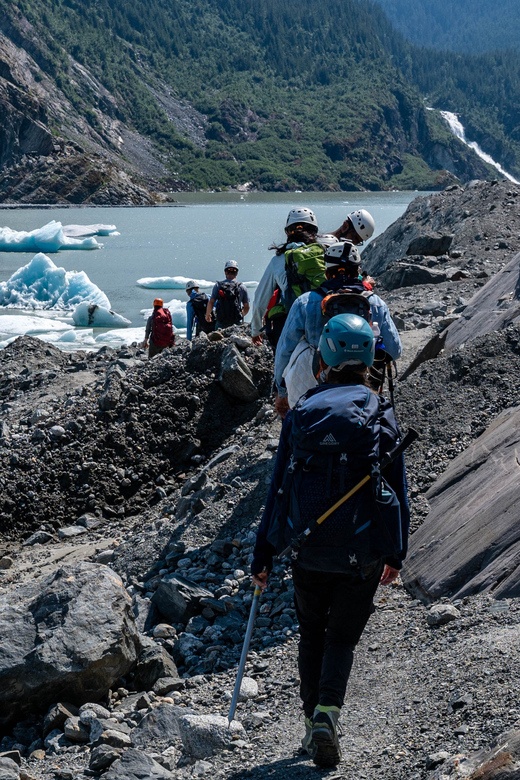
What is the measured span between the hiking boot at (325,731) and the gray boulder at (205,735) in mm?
628

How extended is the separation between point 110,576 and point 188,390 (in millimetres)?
4397

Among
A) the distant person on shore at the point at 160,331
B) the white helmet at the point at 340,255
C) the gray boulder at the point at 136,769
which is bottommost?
the distant person on shore at the point at 160,331

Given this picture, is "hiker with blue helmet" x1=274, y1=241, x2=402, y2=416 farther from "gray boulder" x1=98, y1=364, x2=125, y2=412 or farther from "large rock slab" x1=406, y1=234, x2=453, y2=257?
"large rock slab" x1=406, y1=234, x2=453, y2=257

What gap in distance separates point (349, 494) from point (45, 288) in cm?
2966

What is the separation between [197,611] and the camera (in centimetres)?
515

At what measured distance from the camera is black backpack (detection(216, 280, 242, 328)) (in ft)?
36.1

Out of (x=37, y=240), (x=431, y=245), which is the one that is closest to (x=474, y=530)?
(x=431, y=245)

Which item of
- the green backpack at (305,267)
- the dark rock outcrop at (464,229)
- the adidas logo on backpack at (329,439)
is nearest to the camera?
the adidas logo on backpack at (329,439)

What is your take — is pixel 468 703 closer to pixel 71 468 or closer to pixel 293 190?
pixel 71 468

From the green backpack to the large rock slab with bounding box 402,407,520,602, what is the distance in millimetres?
1538

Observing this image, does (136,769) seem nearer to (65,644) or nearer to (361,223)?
(65,644)

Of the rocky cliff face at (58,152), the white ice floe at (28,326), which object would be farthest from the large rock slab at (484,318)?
the rocky cliff face at (58,152)

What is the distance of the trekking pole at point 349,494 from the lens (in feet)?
9.32

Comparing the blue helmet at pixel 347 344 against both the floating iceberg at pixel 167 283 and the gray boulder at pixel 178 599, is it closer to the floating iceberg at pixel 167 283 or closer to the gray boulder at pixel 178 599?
the gray boulder at pixel 178 599
